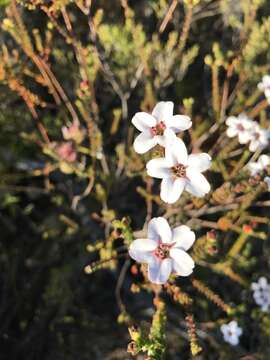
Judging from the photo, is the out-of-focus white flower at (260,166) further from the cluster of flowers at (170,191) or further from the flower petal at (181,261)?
the flower petal at (181,261)

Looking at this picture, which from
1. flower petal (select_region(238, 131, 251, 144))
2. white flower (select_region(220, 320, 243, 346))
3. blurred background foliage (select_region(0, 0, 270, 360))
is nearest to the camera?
flower petal (select_region(238, 131, 251, 144))

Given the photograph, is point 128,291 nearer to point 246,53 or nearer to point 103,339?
point 103,339

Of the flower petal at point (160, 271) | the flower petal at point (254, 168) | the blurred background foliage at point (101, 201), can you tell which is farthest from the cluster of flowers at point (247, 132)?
the flower petal at point (160, 271)

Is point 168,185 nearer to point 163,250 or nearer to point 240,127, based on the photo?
point 163,250

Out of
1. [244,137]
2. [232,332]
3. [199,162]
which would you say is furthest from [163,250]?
[232,332]

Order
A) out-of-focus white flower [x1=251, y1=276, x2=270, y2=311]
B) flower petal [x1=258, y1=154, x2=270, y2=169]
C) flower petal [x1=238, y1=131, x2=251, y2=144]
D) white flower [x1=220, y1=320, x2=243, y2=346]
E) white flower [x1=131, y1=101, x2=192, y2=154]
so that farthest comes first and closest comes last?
out-of-focus white flower [x1=251, y1=276, x2=270, y2=311] < white flower [x1=220, y1=320, x2=243, y2=346] < flower petal [x1=238, y1=131, x2=251, y2=144] < flower petal [x1=258, y1=154, x2=270, y2=169] < white flower [x1=131, y1=101, x2=192, y2=154]

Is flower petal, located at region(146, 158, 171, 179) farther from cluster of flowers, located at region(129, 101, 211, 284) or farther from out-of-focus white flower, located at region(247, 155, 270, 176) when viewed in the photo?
out-of-focus white flower, located at region(247, 155, 270, 176)

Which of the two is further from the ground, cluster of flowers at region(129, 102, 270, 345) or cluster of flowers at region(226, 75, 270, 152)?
cluster of flowers at region(226, 75, 270, 152)

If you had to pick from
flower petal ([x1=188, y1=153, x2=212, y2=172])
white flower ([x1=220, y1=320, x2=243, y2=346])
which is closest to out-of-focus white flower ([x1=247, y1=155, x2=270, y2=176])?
flower petal ([x1=188, y1=153, x2=212, y2=172])
